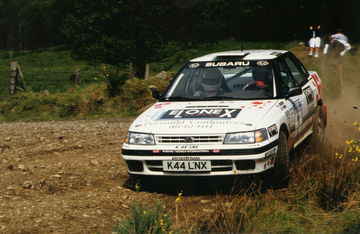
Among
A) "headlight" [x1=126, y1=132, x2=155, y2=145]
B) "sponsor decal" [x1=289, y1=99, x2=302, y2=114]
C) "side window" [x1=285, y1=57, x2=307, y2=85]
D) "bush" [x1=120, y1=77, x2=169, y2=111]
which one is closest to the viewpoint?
"headlight" [x1=126, y1=132, x2=155, y2=145]

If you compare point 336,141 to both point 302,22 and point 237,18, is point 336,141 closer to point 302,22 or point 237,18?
point 237,18

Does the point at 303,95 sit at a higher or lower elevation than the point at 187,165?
higher

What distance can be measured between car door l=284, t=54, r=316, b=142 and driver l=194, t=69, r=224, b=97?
1125mm

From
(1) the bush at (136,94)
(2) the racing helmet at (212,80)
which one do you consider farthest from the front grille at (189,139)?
(1) the bush at (136,94)

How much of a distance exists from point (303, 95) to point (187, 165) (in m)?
2.60

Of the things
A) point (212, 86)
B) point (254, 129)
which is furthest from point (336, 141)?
point (254, 129)

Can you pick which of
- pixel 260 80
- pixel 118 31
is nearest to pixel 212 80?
pixel 260 80

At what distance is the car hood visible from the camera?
692 cm

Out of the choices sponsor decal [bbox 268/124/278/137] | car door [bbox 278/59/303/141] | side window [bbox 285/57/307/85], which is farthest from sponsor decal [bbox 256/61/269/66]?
sponsor decal [bbox 268/124/278/137]

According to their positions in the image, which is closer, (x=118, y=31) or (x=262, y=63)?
(x=262, y=63)

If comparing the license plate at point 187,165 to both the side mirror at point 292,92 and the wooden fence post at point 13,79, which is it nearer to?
the side mirror at point 292,92

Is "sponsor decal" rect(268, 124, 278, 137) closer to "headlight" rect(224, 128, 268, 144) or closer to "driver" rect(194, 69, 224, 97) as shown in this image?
"headlight" rect(224, 128, 268, 144)

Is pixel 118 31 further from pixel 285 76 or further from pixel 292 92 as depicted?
pixel 292 92

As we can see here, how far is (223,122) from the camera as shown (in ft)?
22.9
